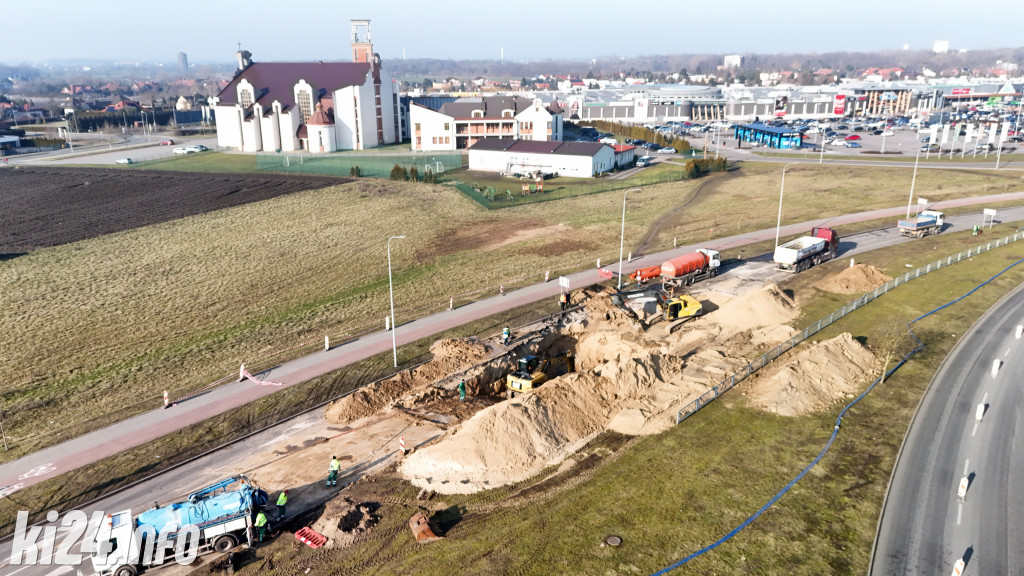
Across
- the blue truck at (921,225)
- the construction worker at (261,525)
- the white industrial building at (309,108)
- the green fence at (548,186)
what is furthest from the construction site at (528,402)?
the white industrial building at (309,108)

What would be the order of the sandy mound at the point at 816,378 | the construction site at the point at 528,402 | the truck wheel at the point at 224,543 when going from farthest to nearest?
1. the sandy mound at the point at 816,378
2. the construction site at the point at 528,402
3. the truck wheel at the point at 224,543

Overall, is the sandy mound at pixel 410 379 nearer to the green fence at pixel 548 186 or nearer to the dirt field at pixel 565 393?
the dirt field at pixel 565 393

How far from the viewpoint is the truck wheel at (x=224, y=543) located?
2253cm

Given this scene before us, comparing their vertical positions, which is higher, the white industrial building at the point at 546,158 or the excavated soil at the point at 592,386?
the white industrial building at the point at 546,158

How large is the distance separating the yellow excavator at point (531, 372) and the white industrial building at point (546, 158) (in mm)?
62216

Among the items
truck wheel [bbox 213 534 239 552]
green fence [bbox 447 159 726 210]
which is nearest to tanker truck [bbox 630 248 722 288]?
green fence [bbox 447 159 726 210]

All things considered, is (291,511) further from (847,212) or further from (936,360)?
(847,212)

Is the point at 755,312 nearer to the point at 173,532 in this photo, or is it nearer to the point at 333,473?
the point at 333,473

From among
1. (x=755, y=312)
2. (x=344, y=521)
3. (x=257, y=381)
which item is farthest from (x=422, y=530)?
(x=755, y=312)

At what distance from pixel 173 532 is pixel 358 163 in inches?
3584

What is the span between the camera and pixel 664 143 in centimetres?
12675

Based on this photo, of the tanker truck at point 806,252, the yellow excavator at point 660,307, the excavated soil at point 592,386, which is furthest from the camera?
the tanker truck at point 806,252

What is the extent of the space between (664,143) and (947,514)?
112m

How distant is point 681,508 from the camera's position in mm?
23094
